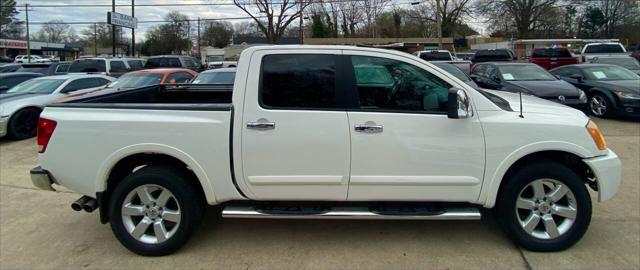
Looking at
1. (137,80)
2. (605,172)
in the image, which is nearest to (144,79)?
(137,80)

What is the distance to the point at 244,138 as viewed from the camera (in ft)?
11.5

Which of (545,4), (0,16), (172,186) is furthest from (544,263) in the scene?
(0,16)

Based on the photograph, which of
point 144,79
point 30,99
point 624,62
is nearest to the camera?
point 30,99

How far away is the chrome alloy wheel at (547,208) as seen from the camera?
12.0ft

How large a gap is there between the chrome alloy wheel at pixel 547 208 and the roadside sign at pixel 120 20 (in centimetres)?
3054

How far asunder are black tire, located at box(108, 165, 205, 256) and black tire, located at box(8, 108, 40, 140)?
7244mm

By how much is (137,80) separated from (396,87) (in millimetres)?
9019

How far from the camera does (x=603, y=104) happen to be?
34.8 ft

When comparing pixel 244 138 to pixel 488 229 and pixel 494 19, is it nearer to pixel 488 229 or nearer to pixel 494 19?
pixel 488 229

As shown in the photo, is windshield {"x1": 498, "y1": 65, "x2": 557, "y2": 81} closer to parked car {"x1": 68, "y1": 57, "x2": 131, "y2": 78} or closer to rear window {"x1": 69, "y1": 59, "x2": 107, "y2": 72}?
parked car {"x1": 68, "y1": 57, "x2": 131, "y2": 78}

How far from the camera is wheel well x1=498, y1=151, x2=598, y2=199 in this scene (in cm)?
369

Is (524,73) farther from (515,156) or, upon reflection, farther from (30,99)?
(30,99)

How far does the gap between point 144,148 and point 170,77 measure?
8.81 m

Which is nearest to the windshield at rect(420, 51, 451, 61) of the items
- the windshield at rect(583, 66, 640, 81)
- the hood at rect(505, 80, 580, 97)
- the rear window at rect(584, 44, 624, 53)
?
the rear window at rect(584, 44, 624, 53)
